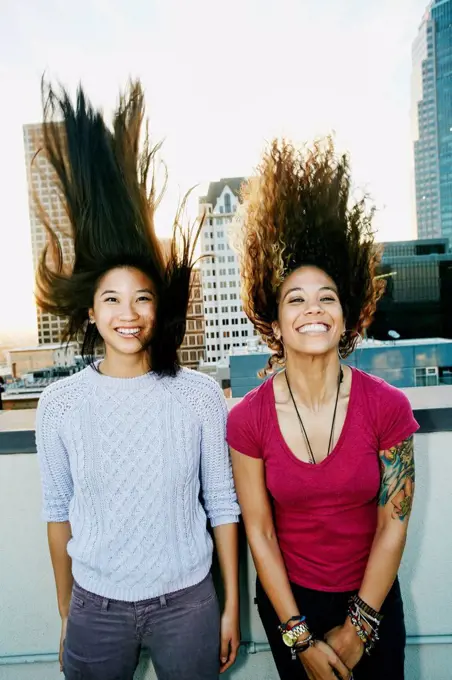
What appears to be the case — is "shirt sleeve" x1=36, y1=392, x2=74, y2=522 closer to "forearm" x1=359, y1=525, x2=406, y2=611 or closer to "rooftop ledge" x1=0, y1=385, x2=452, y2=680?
"rooftop ledge" x1=0, y1=385, x2=452, y2=680

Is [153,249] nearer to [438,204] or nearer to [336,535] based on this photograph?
[336,535]

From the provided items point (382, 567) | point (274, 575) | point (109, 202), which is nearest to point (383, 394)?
point (382, 567)

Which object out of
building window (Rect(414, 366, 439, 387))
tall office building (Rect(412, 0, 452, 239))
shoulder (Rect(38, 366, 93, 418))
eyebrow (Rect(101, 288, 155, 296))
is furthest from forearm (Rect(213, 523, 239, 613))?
tall office building (Rect(412, 0, 452, 239))

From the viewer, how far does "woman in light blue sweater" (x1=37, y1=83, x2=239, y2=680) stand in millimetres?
1113

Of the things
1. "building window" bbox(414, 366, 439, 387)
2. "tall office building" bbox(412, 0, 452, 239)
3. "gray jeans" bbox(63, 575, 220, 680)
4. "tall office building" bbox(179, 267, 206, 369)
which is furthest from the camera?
"tall office building" bbox(412, 0, 452, 239)

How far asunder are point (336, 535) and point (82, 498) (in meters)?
0.68

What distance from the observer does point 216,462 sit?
1.20 meters

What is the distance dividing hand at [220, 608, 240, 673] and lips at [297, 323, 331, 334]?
81 centimetres

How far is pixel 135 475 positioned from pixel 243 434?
0.30m

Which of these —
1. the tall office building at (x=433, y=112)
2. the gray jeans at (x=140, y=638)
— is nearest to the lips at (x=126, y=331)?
the gray jeans at (x=140, y=638)

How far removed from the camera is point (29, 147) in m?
1.31

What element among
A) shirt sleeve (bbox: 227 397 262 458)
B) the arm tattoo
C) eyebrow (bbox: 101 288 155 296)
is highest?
eyebrow (bbox: 101 288 155 296)

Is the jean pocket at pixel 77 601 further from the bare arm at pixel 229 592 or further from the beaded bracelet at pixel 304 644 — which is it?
the beaded bracelet at pixel 304 644

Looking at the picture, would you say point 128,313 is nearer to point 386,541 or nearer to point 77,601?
point 77,601
